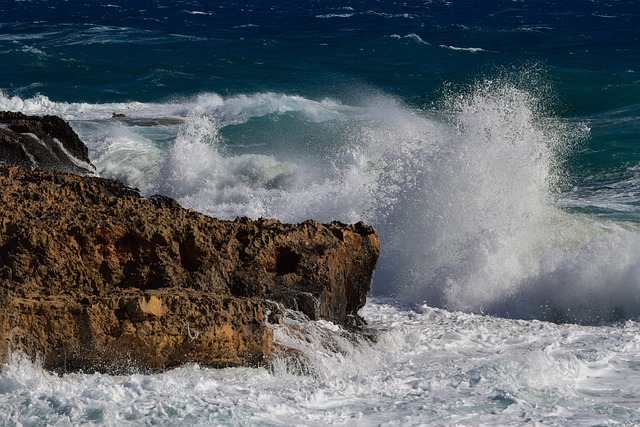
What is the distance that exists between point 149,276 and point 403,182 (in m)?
4.37

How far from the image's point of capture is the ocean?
5801 millimetres

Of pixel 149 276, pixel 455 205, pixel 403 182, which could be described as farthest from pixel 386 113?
pixel 149 276

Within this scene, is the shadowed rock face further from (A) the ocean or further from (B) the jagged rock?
(B) the jagged rock

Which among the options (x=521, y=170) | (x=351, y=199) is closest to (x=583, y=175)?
(x=521, y=170)

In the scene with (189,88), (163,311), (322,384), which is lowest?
(189,88)

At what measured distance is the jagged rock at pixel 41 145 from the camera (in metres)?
10.4

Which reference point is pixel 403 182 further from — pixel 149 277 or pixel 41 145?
pixel 149 277

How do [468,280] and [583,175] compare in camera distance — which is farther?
[583,175]

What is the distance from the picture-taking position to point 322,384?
6.02 metres

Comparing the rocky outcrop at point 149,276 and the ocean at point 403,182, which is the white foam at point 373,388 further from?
the rocky outcrop at point 149,276

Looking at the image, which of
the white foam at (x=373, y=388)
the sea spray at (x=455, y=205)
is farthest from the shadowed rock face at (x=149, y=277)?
the sea spray at (x=455, y=205)

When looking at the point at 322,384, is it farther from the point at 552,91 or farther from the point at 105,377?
the point at 552,91

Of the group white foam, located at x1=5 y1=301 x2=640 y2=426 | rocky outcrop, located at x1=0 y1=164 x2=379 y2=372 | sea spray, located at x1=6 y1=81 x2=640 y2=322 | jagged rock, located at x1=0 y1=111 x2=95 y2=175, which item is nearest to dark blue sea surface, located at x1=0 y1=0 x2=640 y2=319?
sea spray, located at x1=6 y1=81 x2=640 y2=322

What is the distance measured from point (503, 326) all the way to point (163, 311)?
2.98 meters
